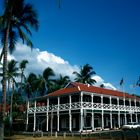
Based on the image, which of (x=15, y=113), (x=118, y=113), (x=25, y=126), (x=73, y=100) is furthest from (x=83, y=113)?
(x=15, y=113)

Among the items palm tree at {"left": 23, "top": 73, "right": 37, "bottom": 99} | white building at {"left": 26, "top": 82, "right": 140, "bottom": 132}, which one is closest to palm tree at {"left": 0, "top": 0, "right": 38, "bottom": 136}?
white building at {"left": 26, "top": 82, "right": 140, "bottom": 132}

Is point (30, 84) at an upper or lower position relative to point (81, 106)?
upper

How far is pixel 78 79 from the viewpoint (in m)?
73.3

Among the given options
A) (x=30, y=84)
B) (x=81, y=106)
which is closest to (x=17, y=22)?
(x=81, y=106)

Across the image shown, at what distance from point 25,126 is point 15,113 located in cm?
756

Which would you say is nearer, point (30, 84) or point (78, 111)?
point (78, 111)

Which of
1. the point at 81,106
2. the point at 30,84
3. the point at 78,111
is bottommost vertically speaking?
the point at 78,111

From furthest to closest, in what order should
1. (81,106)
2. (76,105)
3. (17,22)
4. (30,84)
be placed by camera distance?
A: (30,84) → (76,105) → (81,106) → (17,22)

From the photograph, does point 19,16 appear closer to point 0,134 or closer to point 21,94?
point 0,134

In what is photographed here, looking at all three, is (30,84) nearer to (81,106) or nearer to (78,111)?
(78,111)

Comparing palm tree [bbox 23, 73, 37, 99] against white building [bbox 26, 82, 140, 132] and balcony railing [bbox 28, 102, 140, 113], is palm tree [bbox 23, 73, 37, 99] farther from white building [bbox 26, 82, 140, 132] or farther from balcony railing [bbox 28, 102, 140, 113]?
balcony railing [bbox 28, 102, 140, 113]

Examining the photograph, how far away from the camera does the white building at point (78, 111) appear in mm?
44375

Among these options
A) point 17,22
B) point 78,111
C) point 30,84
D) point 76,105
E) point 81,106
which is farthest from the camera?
point 30,84

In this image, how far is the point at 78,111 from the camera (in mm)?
43594
